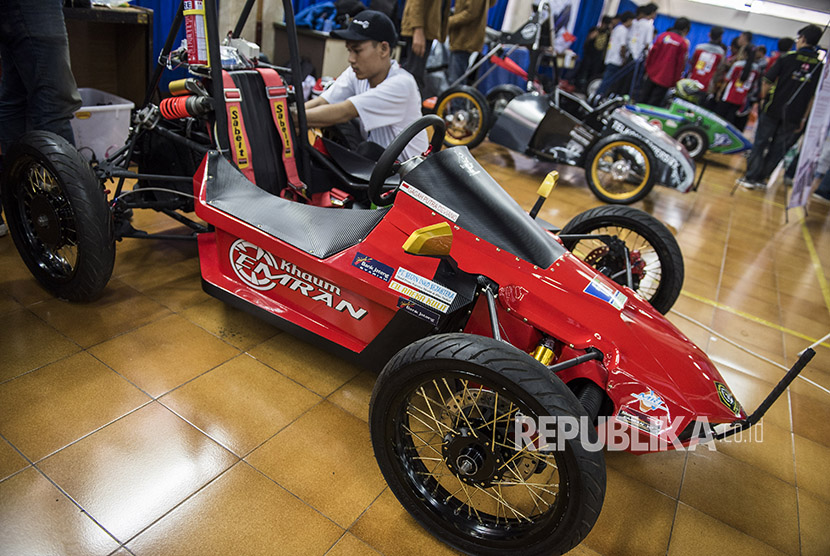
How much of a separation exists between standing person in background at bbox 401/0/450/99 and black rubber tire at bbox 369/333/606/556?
14.6 feet

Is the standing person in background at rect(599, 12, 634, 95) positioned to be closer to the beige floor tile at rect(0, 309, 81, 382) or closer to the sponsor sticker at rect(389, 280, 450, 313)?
the sponsor sticker at rect(389, 280, 450, 313)

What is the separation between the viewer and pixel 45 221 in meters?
2.34

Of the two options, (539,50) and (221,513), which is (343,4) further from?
(221,513)

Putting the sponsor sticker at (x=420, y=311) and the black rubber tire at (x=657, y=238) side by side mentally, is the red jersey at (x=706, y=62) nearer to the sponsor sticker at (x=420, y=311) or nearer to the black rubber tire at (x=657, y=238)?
the black rubber tire at (x=657, y=238)

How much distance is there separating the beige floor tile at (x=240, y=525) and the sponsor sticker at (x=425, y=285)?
0.78m

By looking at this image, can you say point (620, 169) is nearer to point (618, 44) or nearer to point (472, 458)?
point (472, 458)

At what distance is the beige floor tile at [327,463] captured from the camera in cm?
175

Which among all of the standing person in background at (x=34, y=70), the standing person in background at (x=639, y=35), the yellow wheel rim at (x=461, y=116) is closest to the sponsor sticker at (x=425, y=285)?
the standing person in background at (x=34, y=70)

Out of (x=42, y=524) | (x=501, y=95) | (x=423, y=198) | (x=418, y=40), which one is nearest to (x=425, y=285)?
(x=423, y=198)

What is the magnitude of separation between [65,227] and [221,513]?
145cm

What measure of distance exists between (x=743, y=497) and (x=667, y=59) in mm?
8898

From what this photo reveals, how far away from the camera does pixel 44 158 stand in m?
2.18

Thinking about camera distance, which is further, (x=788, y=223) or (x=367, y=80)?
(x=788, y=223)

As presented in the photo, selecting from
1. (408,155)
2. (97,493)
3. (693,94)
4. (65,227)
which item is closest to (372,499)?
(97,493)
